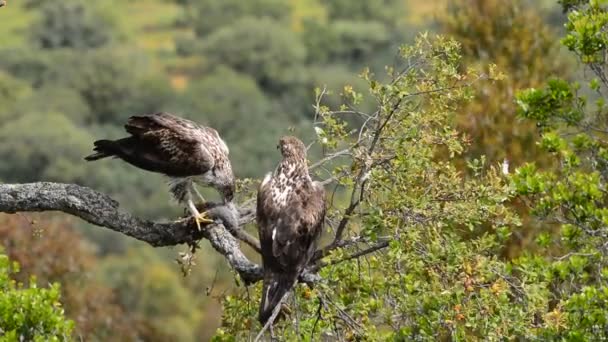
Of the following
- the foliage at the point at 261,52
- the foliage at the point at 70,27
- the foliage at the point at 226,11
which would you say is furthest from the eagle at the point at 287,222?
the foliage at the point at 226,11

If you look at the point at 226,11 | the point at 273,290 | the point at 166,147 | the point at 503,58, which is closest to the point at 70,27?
the point at 226,11

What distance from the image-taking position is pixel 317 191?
9.88 metres

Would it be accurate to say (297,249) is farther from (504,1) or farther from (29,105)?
(29,105)

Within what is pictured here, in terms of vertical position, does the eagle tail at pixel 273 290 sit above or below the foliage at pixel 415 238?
below

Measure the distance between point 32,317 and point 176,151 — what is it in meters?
3.12

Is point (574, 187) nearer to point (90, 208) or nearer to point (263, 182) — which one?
point (263, 182)

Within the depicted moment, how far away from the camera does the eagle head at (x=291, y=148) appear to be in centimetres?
1011

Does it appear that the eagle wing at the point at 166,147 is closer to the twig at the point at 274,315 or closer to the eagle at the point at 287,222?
the eagle at the point at 287,222

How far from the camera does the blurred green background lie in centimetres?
2773

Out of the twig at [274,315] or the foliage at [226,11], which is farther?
the foliage at [226,11]

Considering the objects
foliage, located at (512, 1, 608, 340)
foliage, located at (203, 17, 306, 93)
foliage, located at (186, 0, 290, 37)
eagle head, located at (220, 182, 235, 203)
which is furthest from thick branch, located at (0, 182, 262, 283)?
foliage, located at (186, 0, 290, 37)

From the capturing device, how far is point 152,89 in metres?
80.0

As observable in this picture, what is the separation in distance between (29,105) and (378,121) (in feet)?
218

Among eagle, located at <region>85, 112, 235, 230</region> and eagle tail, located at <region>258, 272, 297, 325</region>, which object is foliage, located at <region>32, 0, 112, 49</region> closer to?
eagle, located at <region>85, 112, 235, 230</region>
